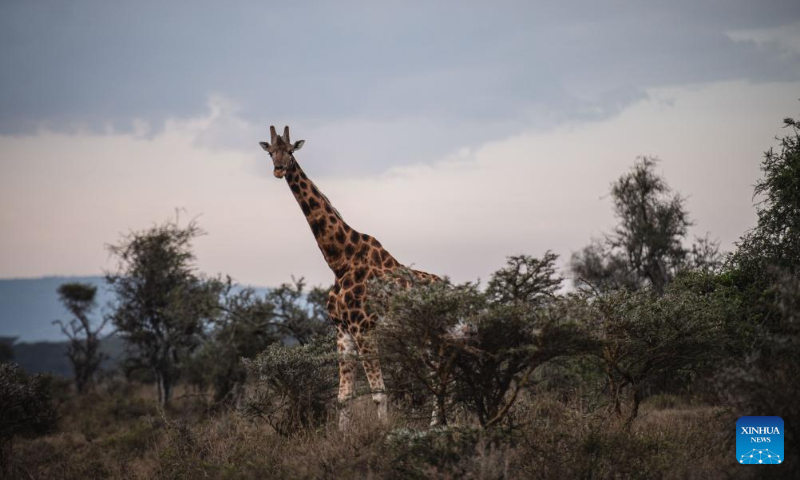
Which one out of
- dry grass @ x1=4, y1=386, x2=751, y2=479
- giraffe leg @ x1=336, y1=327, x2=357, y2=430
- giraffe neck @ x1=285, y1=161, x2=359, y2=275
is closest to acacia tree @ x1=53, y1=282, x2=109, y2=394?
dry grass @ x1=4, y1=386, x2=751, y2=479

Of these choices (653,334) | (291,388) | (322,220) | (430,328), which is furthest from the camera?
(322,220)

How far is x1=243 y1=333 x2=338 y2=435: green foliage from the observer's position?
447 inches

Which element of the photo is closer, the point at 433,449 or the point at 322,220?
the point at 433,449

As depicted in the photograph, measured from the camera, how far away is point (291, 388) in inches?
456

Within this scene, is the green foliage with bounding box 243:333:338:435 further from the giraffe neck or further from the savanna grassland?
the giraffe neck

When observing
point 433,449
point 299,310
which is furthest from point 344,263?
point 299,310

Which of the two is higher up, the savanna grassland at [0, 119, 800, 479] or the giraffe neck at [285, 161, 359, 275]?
the giraffe neck at [285, 161, 359, 275]

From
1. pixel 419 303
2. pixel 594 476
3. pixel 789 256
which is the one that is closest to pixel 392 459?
pixel 419 303

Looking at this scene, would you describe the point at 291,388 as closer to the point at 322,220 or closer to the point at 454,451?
the point at 322,220

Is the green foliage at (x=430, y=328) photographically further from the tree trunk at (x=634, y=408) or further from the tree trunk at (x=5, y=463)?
the tree trunk at (x=5, y=463)

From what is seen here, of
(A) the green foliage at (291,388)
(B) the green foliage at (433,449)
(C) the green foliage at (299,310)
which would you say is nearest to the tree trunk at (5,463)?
(A) the green foliage at (291,388)

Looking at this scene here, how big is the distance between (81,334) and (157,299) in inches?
494

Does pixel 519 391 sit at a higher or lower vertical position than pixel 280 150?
lower

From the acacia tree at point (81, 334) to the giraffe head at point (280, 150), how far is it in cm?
2351
